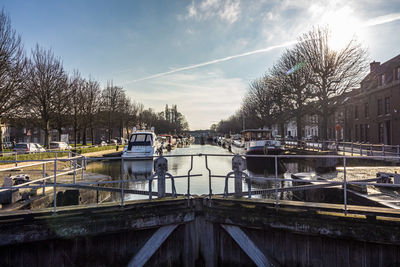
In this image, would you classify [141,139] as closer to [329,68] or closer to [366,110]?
[329,68]

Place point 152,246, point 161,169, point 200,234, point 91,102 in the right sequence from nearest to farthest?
point 152,246 → point 200,234 → point 161,169 → point 91,102

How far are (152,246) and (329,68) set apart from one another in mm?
24151

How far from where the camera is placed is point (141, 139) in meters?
28.2

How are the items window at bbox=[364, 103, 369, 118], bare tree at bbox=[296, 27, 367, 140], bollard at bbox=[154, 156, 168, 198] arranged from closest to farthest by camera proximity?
bollard at bbox=[154, 156, 168, 198]
bare tree at bbox=[296, 27, 367, 140]
window at bbox=[364, 103, 369, 118]

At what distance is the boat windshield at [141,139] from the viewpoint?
27.3 m

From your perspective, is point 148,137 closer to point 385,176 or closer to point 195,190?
point 195,190

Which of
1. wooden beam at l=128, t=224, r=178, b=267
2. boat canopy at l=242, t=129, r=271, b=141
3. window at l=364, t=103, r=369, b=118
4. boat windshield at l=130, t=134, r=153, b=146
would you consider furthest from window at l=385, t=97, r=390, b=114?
wooden beam at l=128, t=224, r=178, b=267

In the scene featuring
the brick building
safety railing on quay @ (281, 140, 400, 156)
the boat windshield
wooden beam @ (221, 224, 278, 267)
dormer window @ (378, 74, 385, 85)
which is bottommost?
wooden beam @ (221, 224, 278, 267)

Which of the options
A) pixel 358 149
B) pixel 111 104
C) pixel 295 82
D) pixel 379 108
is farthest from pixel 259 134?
pixel 111 104

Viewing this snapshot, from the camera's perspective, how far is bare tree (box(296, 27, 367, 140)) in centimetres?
2378

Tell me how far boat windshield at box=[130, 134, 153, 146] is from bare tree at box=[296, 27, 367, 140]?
692 inches

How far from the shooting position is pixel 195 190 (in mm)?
13797

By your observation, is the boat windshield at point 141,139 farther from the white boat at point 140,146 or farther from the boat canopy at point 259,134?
the boat canopy at point 259,134

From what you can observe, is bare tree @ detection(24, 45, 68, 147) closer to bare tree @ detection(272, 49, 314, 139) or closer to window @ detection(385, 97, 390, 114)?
bare tree @ detection(272, 49, 314, 139)
